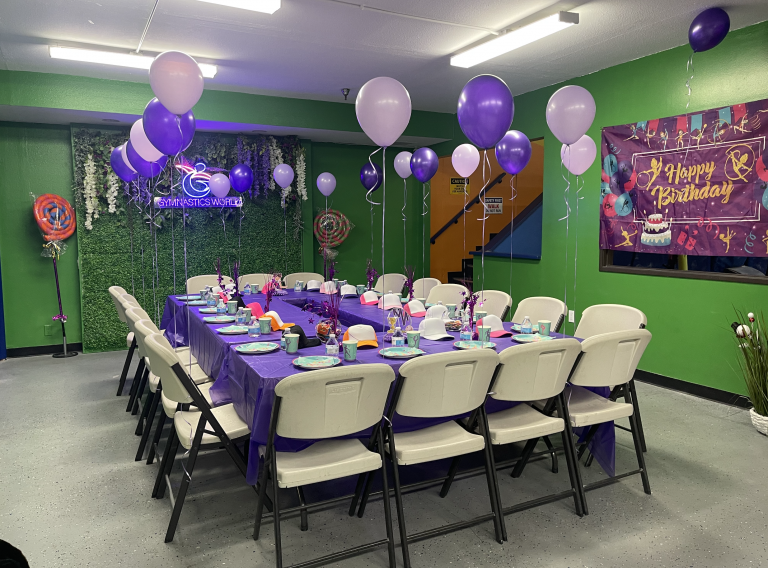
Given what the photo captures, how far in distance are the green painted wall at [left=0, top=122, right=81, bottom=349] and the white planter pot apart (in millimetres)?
6687

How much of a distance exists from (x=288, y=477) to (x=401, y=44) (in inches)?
147

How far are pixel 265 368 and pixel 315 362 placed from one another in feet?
0.79

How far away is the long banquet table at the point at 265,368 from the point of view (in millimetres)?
2422

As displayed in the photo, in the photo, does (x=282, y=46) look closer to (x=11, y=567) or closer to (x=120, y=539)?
(x=120, y=539)

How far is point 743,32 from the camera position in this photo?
4.19m

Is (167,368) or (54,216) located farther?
(54,216)

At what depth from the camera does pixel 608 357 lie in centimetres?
281

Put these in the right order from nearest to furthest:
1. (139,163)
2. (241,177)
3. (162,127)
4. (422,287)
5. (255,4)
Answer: (162,127) → (255,4) → (139,163) → (422,287) → (241,177)

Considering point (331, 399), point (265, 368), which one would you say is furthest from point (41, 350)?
point (331, 399)

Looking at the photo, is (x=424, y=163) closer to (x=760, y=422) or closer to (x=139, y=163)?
(x=139, y=163)

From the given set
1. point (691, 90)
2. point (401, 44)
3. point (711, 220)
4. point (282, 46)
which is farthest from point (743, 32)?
point (282, 46)

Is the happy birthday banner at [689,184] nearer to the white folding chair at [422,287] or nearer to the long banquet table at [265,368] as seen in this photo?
the white folding chair at [422,287]

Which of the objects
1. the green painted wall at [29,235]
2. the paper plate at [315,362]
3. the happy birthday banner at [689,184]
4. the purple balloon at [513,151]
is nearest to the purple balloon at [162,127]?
the paper plate at [315,362]

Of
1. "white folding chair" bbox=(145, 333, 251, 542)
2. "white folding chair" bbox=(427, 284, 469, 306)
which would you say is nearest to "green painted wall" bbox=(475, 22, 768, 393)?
"white folding chair" bbox=(427, 284, 469, 306)
